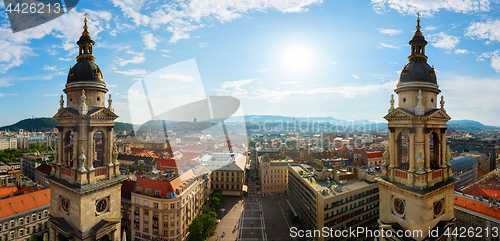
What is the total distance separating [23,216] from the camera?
42.7 meters

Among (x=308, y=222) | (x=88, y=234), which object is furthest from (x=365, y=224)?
(x=88, y=234)

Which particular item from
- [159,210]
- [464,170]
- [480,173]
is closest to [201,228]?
[159,210]

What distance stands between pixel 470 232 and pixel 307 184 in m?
25.6

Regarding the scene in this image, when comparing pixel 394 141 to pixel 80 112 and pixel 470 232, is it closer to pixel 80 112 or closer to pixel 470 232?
pixel 80 112

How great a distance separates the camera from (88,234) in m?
17.9

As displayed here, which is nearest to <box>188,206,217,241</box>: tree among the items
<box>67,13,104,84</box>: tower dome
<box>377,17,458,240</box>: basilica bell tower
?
<box>67,13,104,84</box>: tower dome

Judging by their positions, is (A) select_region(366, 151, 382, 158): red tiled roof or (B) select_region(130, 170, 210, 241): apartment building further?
(A) select_region(366, 151, 382, 158): red tiled roof

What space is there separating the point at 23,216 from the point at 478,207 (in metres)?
79.2

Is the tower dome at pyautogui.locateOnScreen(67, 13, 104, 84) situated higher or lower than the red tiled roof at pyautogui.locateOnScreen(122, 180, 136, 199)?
higher

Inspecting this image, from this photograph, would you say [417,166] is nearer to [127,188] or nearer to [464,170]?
[127,188]

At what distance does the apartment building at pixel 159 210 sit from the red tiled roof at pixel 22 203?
19.6 m

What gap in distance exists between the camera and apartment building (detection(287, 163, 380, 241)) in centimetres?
4003

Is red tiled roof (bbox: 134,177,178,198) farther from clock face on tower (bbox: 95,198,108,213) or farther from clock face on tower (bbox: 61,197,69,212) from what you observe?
clock face on tower (bbox: 95,198,108,213)

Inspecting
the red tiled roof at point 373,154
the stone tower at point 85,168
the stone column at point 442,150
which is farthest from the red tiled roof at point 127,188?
the red tiled roof at point 373,154
